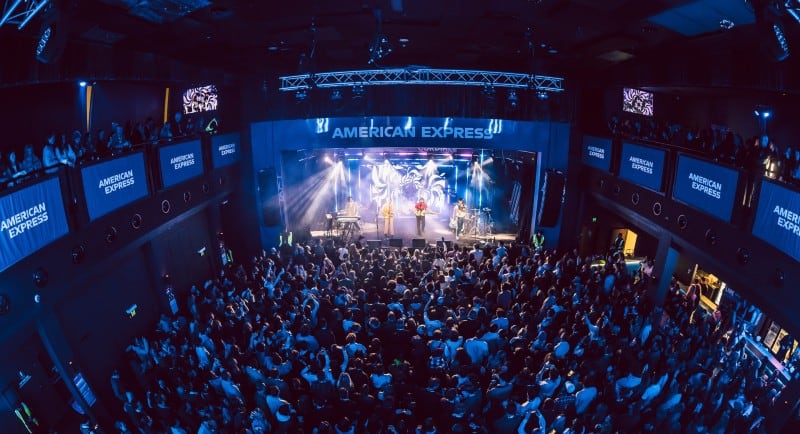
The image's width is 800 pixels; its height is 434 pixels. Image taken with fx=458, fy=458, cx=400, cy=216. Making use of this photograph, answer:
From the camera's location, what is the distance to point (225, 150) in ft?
44.3

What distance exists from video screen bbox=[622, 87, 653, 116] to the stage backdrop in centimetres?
286

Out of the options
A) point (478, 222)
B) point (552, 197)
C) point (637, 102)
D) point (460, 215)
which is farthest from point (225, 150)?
point (637, 102)

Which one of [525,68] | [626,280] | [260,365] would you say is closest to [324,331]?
[260,365]

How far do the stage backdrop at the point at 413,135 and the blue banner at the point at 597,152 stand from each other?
1.96 ft

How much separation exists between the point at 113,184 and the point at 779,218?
11.6 meters

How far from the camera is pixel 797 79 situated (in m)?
7.21

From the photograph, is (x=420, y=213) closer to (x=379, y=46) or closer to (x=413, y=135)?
(x=413, y=135)

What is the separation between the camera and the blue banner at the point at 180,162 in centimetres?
1055

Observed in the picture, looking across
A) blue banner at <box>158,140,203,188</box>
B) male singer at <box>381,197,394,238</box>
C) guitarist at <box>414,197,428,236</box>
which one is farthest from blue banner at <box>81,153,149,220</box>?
guitarist at <box>414,197,428,236</box>

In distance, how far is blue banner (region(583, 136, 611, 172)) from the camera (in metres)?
12.7

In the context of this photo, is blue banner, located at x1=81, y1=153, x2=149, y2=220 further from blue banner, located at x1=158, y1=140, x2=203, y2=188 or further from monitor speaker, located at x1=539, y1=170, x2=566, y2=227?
monitor speaker, located at x1=539, y1=170, x2=566, y2=227

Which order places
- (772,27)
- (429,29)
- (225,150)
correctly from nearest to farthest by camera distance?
1. (772,27)
2. (429,29)
3. (225,150)

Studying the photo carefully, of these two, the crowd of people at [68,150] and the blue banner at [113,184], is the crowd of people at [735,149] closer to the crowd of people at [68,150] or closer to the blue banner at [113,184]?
the blue banner at [113,184]

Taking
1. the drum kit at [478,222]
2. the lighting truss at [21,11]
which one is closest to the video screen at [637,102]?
the drum kit at [478,222]
